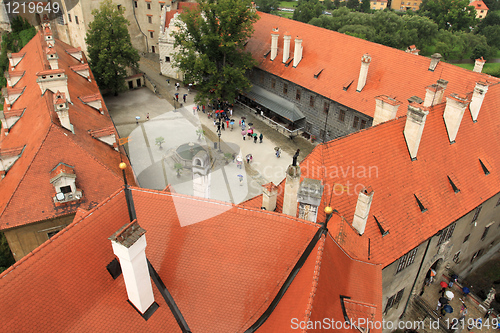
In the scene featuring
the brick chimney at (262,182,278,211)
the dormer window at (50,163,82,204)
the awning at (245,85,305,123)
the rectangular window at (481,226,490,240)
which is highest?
the brick chimney at (262,182,278,211)

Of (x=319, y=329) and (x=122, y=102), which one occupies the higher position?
(x=319, y=329)

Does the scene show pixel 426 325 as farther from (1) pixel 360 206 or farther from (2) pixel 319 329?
(2) pixel 319 329

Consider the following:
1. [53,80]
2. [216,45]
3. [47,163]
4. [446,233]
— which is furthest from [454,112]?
Answer: [53,80]

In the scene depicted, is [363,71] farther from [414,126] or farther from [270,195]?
[270,195]

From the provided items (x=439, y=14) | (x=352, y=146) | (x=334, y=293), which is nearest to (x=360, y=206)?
(x=352, y=146)

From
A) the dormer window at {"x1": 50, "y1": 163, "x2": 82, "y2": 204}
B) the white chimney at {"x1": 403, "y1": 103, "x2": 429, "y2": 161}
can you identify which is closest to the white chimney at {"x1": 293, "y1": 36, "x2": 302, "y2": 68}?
the white chimney at {"x1": 403, "y1": 103, "x2": 429, "y2": 161}

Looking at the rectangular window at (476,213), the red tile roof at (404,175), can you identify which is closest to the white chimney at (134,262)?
the red tile roof at (404,175)

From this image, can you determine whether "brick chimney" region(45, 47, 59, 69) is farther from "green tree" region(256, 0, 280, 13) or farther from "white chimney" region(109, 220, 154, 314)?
"green tree" region(256, 0, 280, 13)
